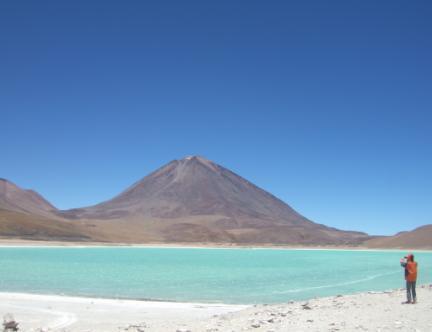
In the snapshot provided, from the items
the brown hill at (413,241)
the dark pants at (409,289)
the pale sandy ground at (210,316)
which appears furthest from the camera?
the brown hill at (413,241)

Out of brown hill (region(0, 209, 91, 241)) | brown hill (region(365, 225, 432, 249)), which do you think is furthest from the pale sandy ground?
brown hill (region(365, 225, 432, 249))

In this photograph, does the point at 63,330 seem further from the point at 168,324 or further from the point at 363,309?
the point at 363,309

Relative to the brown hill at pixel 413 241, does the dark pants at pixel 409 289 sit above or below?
below

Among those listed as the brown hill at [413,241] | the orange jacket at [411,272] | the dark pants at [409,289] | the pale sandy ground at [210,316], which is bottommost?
the pale sandy ground at [210,316]

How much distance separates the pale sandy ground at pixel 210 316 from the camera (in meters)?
11.3

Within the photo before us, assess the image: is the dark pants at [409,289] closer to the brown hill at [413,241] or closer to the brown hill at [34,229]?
the brown hill at [34,229]

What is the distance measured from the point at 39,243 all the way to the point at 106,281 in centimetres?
7459

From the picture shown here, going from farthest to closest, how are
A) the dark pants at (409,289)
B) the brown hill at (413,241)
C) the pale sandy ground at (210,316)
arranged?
the brown hill at (413,241), the dark pants at (409,289), the pale sandy ground at (210,316)

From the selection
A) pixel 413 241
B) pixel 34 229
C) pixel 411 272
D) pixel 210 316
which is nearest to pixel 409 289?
pixel 411 272

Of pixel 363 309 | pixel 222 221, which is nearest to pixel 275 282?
pixel 363 309

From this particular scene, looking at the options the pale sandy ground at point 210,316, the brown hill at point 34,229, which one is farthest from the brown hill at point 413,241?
the pale sandy ground at point 210,316

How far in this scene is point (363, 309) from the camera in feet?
44.3

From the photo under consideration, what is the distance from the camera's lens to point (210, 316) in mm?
15469

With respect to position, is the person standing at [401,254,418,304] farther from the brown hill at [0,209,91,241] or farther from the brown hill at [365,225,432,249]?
the brown hill at [365,225,432,249]
